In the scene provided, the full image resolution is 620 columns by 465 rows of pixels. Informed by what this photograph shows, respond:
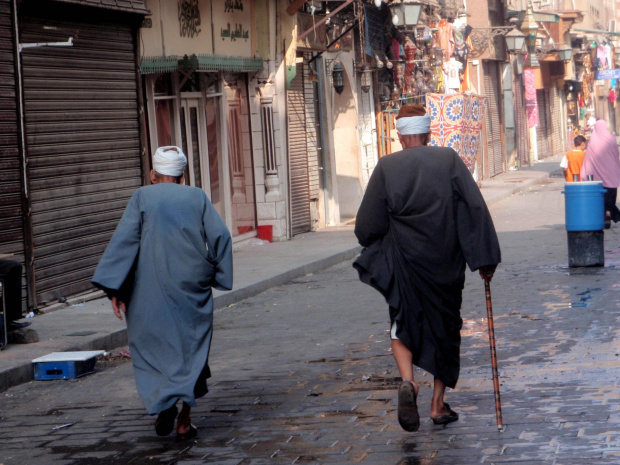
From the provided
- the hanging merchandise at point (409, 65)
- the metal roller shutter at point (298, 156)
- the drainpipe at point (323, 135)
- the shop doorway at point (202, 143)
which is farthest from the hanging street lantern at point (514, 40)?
the shop doorway at point (202, 143)

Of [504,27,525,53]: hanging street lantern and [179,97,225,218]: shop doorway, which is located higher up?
[504,27,525,53]: hanging street lantern

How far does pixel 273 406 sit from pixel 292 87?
1436 centimetres

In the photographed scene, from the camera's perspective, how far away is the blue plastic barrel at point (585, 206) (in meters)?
13.8

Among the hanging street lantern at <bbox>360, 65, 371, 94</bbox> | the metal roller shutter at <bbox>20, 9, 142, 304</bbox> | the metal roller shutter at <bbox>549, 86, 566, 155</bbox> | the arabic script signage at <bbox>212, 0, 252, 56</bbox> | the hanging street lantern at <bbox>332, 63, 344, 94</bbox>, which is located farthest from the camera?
the metal roller shutter at <bbox>549, 86, 566, 155</bbox>

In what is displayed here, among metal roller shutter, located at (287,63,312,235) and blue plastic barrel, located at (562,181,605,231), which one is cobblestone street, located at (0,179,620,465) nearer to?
blue plastic barrel, located at (562,181,605,231)

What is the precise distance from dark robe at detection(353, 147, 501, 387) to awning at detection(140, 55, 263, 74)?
8.96m

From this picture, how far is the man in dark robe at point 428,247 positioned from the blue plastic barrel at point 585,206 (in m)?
7.73

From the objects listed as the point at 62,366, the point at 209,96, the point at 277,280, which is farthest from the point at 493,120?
the point at 62,366

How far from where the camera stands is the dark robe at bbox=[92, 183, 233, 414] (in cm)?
650

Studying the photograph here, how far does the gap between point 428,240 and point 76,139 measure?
294 inches

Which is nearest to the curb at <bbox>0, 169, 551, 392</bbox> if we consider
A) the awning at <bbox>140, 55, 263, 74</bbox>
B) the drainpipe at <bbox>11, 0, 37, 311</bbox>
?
the drainpipe at <bbox>11, 0, 37, 311</bbox>

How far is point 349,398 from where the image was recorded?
7.25 m

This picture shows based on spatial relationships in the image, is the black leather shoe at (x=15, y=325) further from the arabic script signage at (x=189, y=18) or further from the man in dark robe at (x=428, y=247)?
the arabic script signage at (x=189, y=18)

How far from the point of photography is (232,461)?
5.86 m
